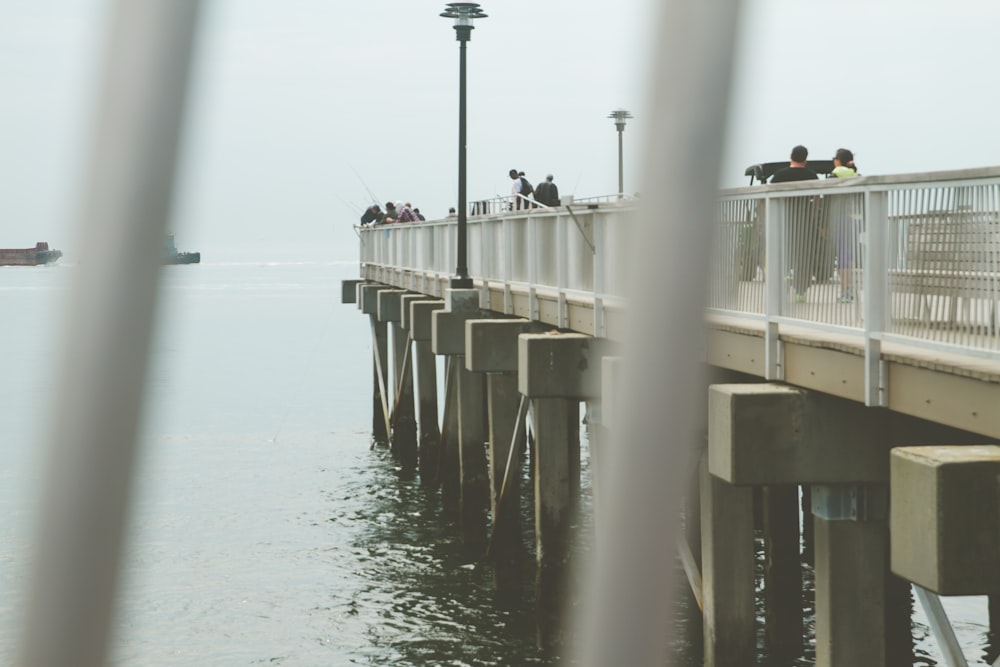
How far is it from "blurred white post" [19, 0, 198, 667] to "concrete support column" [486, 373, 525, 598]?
1597 cm

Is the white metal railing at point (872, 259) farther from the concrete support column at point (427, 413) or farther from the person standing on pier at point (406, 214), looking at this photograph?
the person standing on pier at point (406, 214)

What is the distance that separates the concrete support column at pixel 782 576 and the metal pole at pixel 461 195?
542 cm

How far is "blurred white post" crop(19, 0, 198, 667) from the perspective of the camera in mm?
1355

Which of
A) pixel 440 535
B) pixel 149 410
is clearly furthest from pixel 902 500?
pixel 440 535

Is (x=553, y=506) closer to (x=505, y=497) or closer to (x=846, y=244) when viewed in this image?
(x=505, y=497)

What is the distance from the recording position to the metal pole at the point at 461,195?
62.3 ft

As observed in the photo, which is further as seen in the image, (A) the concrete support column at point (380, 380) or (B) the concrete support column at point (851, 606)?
(A) the concrete support column at point (380, 380)

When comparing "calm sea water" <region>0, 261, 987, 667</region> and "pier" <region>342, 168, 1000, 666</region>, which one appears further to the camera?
"calm sea water" <region>0, 261, 987, 667</region>

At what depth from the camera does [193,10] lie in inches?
54.1

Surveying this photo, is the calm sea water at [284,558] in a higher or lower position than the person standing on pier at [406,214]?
lower

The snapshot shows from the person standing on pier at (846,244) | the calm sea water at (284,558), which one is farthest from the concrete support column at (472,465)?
the person standing on pier at (846,244)

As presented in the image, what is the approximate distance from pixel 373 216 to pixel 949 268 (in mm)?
34664

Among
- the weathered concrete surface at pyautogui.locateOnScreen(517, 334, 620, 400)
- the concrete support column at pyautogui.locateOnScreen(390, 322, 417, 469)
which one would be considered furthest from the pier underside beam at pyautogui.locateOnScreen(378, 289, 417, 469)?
the weathered concrete surface at pyautogui.locateOnScreen(517, 334, 620, 400)

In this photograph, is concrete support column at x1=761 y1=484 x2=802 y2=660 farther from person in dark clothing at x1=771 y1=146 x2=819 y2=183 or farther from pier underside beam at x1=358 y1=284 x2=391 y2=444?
pier underside beam at x1=358 y1=284 x2=391 y2=444
